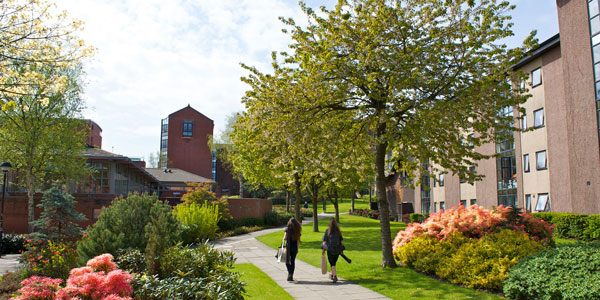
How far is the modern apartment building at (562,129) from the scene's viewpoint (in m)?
22.6

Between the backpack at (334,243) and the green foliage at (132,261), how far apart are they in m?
4.95

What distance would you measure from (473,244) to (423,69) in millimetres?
4806

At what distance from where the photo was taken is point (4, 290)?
8.04m

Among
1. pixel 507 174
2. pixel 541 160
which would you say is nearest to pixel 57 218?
pixel 541 160

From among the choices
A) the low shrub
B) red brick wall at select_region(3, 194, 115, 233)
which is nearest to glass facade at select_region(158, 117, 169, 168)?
red brick wall at select_region(3, 194, 115, 233)

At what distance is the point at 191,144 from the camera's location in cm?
7069

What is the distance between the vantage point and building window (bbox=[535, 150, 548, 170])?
1048 inches

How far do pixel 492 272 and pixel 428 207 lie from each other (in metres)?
35.8

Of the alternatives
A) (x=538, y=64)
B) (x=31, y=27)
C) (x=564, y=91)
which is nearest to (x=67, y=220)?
(x=31, y=27)

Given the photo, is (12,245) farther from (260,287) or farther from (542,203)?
(542,203)

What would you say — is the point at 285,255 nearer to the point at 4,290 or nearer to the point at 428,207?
the point at 4,290

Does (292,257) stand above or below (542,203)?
below

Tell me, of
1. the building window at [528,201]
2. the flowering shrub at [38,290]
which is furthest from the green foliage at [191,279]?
the building window at [528,201]

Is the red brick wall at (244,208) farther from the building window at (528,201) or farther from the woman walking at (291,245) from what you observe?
the woman walking at (291,245)
